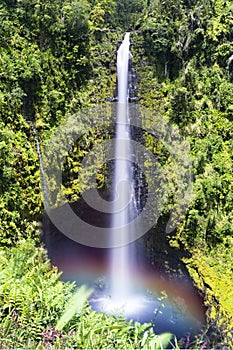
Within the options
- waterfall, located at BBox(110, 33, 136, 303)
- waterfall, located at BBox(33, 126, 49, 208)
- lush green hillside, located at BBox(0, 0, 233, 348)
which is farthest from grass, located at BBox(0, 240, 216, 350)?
waterfall, located at BBox(110, 33, 136, 303)

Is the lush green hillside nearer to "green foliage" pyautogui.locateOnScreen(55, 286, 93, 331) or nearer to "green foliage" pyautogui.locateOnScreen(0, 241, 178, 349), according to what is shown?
"green foliage" pyautogui.locateOnScreen(0, 241, 178, 349)

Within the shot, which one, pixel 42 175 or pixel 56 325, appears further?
pixel 42 175

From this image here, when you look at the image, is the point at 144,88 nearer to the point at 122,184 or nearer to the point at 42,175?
the point at 122,184

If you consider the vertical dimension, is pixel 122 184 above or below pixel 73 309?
above

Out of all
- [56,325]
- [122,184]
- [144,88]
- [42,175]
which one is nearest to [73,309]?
[56,325]

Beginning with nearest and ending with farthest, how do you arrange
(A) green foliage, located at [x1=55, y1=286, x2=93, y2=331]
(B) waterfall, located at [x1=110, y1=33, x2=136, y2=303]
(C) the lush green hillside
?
(A) green foliage, located at [x1=55, y1=286, x2=93, y2=331] → (C) the lush green hillside → (B) waterfall, located at [x1=110, y1=33, x2=136, y2=303]

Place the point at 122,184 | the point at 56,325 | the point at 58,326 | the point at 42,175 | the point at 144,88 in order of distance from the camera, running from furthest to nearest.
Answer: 1. the point at 144,88
2. the point at 122,184
3. the point at 42,175
4. the point at 56,325
5. the point at 58,326

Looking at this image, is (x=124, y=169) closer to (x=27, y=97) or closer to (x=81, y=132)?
(x=81, y=132)
